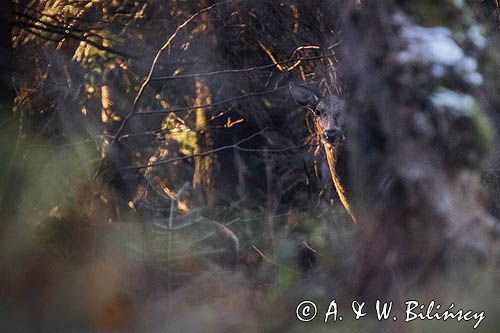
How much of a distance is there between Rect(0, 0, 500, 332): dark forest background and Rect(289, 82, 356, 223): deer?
68mm

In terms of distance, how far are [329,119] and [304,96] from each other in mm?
350

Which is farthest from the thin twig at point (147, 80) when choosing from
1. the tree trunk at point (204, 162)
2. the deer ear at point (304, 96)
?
the deer ear at point (304, 96)

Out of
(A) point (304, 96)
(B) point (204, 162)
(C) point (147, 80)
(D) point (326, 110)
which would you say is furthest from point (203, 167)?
(D) point (326, 110)

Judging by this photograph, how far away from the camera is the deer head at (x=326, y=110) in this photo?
16.6ft

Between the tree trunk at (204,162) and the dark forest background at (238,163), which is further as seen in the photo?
the tree trunk at (204,162)

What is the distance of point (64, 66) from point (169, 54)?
2.68ft

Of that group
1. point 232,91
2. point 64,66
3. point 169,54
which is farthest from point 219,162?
point 64,66

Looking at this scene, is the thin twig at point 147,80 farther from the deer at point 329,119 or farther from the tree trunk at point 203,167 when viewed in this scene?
the deer at point 329,119

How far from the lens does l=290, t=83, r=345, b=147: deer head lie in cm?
507

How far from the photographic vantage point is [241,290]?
17.2 feet

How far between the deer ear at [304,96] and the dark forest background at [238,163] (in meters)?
0.06

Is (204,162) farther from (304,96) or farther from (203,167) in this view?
(304,96)

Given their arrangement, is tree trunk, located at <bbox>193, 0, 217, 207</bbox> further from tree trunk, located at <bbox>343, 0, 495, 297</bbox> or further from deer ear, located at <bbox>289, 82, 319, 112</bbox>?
tree trunk, located at <bbox>343, 0, 495, 297</bbox>

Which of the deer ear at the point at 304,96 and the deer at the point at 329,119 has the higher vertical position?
the deer ear at the point at 304,96
